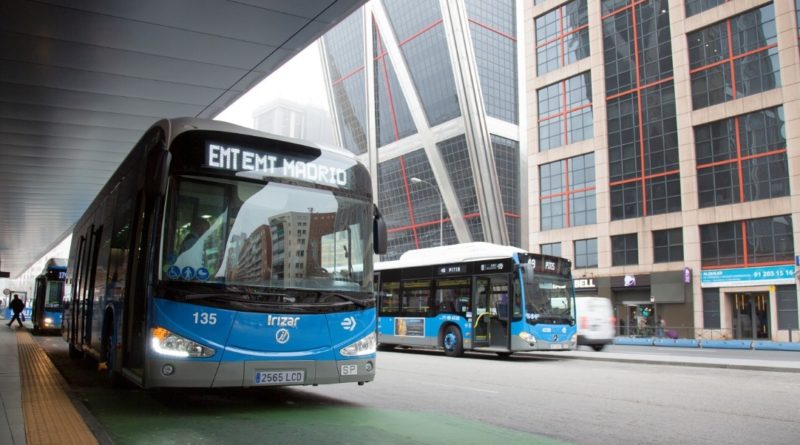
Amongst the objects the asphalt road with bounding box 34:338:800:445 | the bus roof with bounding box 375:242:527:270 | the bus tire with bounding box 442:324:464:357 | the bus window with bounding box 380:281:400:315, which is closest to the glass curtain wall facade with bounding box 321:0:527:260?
the bus window with bounding box 380:281:400:315

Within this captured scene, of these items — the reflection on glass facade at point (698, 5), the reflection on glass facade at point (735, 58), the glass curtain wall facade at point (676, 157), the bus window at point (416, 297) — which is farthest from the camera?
the reflection on glass facade at point (698, 5)

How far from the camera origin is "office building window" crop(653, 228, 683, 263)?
45.2 m

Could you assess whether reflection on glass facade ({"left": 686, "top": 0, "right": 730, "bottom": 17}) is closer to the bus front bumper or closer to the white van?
the white van

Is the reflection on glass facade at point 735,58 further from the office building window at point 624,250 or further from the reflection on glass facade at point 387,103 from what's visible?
the reflection on glass facade at point 387,103

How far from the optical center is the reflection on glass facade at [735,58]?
41.6 metres

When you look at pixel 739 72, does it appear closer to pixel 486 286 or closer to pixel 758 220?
pixel 758 220

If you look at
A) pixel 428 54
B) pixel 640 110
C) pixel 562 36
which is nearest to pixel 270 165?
pixel 640 110

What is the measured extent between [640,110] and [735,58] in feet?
24.0

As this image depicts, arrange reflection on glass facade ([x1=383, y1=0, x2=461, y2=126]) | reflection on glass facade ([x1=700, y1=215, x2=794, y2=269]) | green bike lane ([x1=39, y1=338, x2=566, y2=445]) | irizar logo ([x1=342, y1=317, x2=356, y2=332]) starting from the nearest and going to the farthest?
green bike lane ([x1=39, y1=338, x2=566, y2=445])
irizar logo ([x1=342, y1=317, x2=356, y2=332])
reflection on glass facade ([x1=700, y1=215, x2=794, y2=269])
reflection on glass facade ([x1=383, y1=0, x2=461, y2=126])

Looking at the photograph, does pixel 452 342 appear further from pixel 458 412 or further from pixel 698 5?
pixel 698 5

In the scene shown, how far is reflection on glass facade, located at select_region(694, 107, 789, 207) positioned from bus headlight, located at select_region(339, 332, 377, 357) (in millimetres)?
40196

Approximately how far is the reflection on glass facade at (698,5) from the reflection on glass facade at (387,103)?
3592 centimetres

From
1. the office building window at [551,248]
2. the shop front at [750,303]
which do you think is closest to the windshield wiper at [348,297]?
the shop front at [750,303]

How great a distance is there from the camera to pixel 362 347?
800cm
